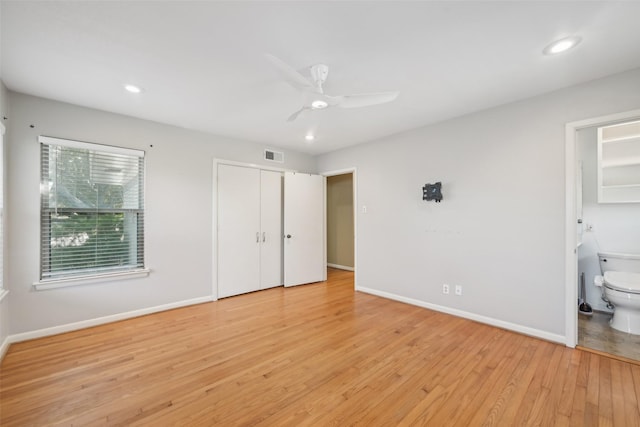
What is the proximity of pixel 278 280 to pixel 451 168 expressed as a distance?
3.36 meters

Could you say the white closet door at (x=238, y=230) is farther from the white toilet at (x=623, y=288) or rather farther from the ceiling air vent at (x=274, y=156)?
the white toilet at (x=623, y=288)

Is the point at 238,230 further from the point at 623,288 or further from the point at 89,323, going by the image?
the point at 623,288

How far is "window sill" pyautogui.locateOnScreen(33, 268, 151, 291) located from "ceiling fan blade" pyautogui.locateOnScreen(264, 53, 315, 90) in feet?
10.0

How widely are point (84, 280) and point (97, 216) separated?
75cm

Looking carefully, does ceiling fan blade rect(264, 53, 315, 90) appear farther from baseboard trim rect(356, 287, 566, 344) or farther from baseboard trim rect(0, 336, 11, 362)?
baseboard trim rect(0, 336, 11, 362)

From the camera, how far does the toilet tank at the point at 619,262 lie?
313 centimetres

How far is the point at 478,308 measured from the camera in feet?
10.7

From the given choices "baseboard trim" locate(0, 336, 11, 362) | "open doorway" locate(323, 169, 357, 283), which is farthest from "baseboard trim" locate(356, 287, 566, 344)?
"baseboard trim" locate(0, 336, 11, 362)

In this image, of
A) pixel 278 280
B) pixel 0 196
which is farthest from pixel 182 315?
pixel 0 196

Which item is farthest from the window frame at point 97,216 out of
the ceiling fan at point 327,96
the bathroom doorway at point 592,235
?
the bathroom doorway at point 592,235

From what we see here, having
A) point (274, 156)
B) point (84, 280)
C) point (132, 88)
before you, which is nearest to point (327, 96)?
point (132, 88)

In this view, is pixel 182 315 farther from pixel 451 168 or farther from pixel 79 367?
pixel 451 168

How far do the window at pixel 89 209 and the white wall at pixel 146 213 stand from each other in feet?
0.30

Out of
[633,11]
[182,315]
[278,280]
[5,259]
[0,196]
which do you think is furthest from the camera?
[278,280]
